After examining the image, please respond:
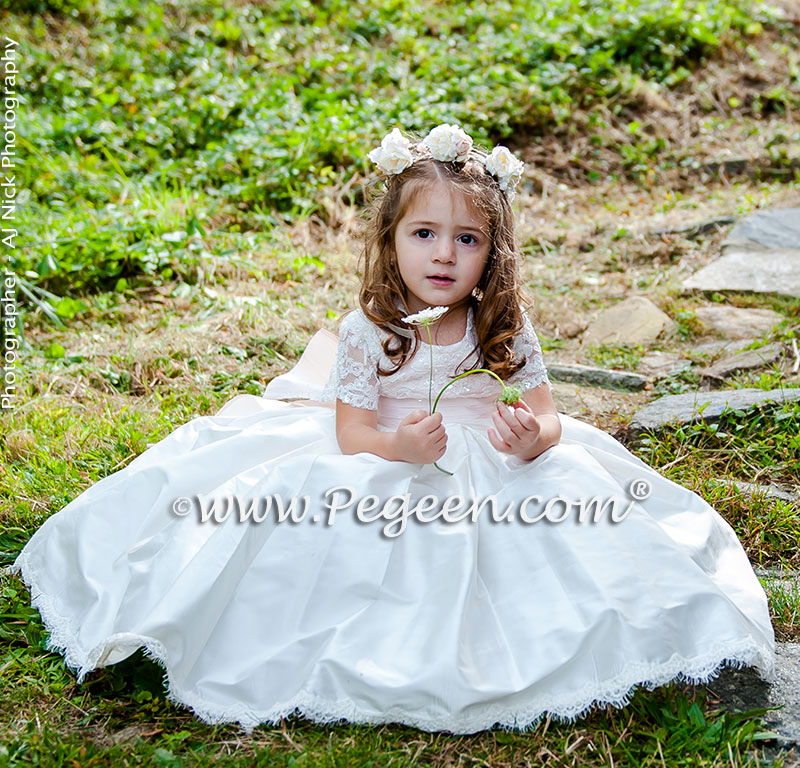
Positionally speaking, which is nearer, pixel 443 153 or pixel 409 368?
pixel 443 153

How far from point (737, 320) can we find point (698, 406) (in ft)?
3.38

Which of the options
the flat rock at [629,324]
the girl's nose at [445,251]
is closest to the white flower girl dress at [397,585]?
the girl's nose at [445,251]

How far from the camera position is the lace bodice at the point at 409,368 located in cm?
262

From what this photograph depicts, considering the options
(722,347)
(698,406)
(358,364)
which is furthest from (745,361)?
(358,364)

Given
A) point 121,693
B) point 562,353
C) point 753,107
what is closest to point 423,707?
point 121,693

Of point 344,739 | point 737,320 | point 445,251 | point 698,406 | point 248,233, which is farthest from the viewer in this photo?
point 248,233

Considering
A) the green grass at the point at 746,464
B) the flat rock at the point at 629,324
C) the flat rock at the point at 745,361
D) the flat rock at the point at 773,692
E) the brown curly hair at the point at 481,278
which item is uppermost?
the brown curly hair at the point at 481,278

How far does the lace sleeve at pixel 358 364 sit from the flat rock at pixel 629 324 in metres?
2.03

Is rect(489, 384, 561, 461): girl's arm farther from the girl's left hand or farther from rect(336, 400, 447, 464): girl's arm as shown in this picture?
rect(336, 400, 447, 464): girl's arm

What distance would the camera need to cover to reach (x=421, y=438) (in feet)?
7.61

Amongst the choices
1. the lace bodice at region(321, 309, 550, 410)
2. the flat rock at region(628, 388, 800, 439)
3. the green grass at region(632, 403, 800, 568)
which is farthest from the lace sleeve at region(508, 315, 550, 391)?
the flat rock at region(628, 388, 800, 439)

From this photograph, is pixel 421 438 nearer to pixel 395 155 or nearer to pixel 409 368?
pixel 409 368

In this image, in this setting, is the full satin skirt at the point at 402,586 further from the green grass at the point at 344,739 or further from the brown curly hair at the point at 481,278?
the brown curly hair at the point at 481,278

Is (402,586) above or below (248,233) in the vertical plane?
above
